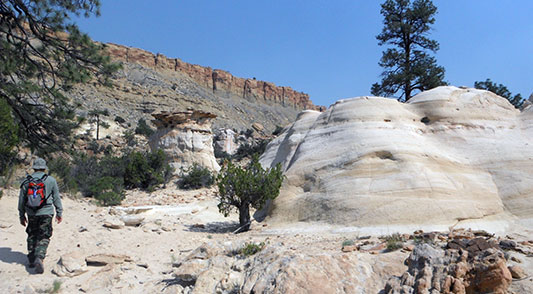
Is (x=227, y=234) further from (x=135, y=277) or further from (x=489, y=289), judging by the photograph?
(x=489, y=289)

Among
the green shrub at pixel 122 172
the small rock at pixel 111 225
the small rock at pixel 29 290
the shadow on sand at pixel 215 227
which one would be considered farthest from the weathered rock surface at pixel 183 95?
the small rock at pixel 29 290

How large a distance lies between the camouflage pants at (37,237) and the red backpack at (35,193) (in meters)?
0.17

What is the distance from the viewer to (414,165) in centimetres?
843

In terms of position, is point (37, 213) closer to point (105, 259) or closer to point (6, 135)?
point (105, 259)

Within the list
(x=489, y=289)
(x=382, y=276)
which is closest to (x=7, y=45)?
(x=382, y=276)

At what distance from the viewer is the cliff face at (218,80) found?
232ft

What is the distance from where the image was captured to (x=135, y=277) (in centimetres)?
507

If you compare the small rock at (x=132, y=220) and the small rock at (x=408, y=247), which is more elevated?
the small rock at (x=132, y=220)

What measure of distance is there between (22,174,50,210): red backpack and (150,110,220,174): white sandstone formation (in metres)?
14.0

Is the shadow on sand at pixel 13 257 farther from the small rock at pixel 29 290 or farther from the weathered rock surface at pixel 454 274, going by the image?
the weathered rock surface at pixel 454 274

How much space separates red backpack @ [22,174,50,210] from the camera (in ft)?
16.3

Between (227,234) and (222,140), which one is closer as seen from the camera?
(227,234)

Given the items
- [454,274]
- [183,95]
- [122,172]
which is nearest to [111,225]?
[454,274]

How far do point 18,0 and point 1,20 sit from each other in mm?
728
